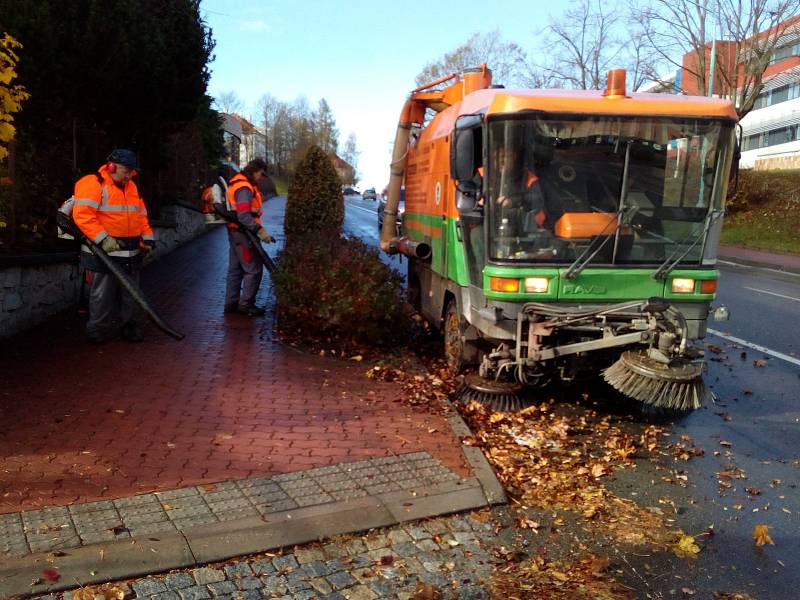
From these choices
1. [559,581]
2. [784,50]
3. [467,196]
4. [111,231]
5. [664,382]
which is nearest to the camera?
[559,581]

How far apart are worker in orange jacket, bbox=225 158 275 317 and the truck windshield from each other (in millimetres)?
4106

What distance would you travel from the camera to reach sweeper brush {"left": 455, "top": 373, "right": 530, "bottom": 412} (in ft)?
20.5

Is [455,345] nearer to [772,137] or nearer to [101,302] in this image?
[101,302]

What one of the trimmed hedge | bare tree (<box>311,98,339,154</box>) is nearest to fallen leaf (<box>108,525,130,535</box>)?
the trimmed hedge

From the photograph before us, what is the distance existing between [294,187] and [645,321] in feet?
31.3

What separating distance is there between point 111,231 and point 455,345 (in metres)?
3.58

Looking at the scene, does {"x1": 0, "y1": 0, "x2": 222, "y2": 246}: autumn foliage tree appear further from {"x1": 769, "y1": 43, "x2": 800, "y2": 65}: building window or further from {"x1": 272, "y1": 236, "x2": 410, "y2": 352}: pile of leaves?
{"x1": 769, "y1": 43, "x2": 800, "y2": 65}: building window

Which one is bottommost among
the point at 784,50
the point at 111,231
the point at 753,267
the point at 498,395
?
the point at 753,267

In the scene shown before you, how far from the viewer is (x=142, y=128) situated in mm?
11742

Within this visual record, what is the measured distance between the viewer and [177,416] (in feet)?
18.1

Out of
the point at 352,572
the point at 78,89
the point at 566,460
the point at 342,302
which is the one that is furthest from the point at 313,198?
the point at 352,572

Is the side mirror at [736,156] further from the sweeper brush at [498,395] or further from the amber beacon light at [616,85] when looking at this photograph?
the sweeper brush at [498,395]

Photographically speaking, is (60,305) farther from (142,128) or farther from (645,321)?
(645,321)

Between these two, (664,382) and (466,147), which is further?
(466,147)
